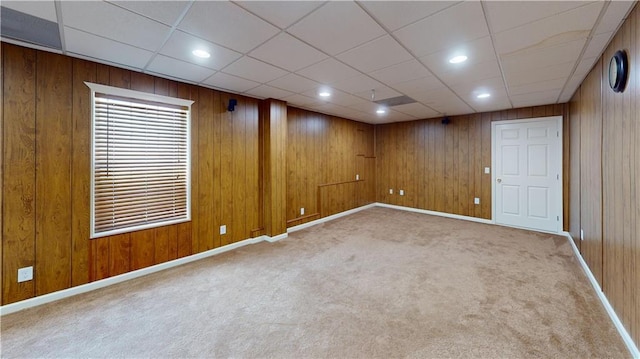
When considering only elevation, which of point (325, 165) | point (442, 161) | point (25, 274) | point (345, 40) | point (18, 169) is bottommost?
point (25, 274)

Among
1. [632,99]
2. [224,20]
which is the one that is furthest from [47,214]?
[632,99]

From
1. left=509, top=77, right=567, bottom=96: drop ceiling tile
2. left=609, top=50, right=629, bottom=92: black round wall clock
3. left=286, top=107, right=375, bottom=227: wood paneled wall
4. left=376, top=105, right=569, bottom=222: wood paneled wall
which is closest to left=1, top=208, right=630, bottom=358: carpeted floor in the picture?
left=286, top=107, right=375, bottom=227: wood paneled wall

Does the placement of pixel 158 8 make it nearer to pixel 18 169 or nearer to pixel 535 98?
pixel 18 169

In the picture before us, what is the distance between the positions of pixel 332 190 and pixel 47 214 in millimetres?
4357

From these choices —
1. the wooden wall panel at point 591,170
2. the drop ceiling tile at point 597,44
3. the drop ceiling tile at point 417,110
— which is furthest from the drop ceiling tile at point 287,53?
the wooden wall panel at point 591,170

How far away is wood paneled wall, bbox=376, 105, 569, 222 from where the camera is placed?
5.23 m

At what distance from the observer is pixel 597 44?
2.20m

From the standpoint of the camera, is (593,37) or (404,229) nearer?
(593,37)

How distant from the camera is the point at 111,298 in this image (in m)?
2.47

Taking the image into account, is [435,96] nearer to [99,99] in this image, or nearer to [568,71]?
[568,71]

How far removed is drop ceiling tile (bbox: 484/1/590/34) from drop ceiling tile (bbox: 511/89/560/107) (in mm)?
2565

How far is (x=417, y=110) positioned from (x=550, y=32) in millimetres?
3038

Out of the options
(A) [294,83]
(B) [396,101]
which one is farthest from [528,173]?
(A) [294,83]

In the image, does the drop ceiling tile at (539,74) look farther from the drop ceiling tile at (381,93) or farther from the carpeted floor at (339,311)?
the carpeted floor at (339,311)
